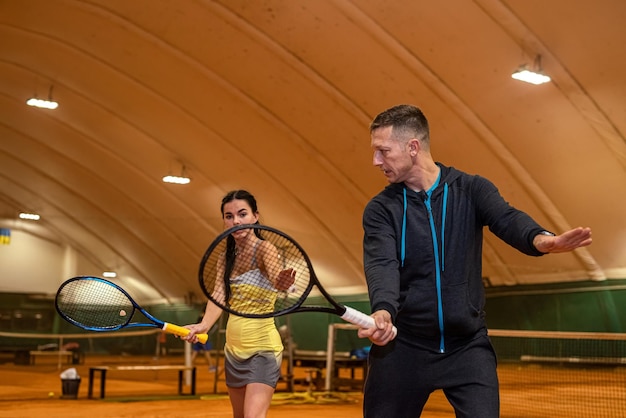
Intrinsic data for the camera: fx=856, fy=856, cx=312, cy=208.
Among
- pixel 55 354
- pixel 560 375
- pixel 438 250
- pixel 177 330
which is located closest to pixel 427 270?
pixel 438 250

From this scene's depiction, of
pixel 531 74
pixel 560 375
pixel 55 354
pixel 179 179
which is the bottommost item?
pixel 560 375

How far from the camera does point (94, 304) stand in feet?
16.9

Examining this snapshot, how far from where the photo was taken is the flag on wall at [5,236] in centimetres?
2508

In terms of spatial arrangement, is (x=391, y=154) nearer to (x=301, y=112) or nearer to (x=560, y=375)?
(x=560, y=375)

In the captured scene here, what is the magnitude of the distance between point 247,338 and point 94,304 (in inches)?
37.4

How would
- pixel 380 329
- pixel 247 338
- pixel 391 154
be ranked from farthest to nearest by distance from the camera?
pixel 247 338, pixel 391 154, pixel 380 329

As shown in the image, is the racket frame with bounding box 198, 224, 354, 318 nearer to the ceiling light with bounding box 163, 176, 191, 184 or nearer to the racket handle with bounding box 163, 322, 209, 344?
the racket handle with bounding box 163, 322, 209, 344

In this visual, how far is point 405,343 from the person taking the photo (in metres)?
3.66

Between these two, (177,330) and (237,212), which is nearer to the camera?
(177,330)

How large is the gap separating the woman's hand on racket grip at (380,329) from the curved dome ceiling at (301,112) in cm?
1308

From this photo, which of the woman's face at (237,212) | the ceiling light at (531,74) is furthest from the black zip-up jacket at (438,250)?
the ceiling light at (531,74)

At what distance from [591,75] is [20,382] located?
13075mm

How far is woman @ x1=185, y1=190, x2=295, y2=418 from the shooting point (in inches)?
203

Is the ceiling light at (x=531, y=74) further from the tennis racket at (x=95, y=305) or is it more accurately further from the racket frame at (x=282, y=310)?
the racket frame at (x=282, y=310)
